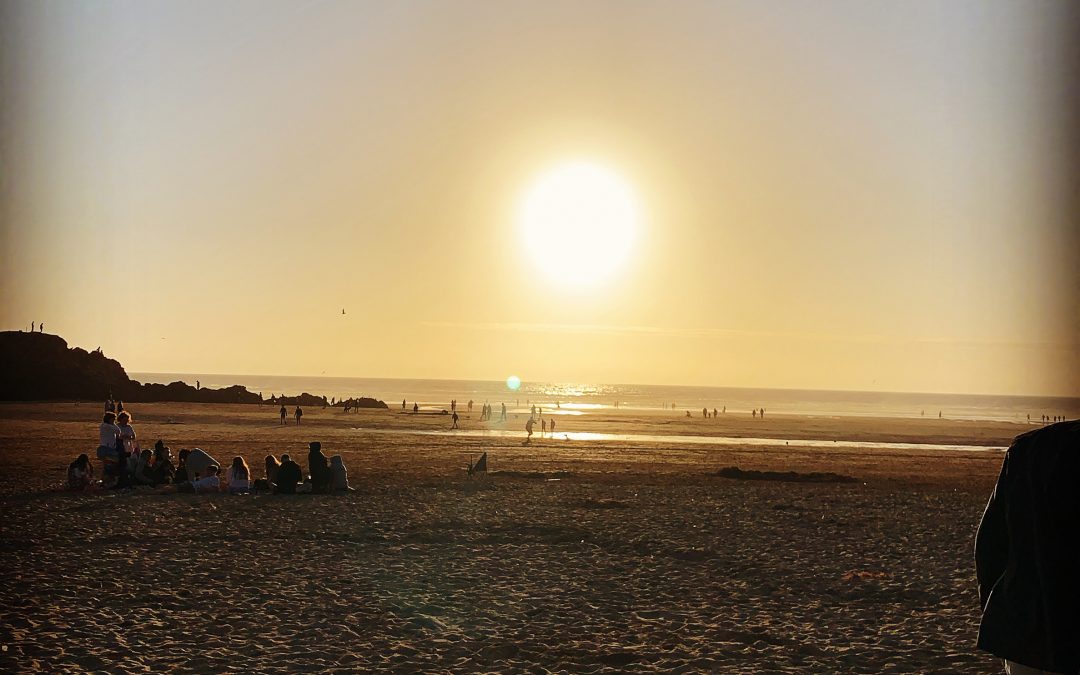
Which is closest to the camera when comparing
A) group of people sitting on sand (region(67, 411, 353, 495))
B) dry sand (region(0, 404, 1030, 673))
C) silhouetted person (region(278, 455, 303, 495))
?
dry sand (region(0, 404, 1030, 673))

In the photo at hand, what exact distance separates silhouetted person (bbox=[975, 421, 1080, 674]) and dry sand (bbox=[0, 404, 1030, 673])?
6613 mm

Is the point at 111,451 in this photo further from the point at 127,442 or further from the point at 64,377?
the point at 64,377

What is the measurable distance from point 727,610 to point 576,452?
30702 mm

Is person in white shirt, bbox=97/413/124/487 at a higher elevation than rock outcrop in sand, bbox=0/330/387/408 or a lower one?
lower

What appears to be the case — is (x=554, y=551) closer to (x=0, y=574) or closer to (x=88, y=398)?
(x=0, y=574)

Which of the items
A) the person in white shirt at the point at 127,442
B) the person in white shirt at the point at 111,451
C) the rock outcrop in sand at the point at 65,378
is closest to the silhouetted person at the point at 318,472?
the person in white shirt at the point at 127,442

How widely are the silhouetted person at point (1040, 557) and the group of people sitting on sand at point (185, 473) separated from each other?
67.7 ft

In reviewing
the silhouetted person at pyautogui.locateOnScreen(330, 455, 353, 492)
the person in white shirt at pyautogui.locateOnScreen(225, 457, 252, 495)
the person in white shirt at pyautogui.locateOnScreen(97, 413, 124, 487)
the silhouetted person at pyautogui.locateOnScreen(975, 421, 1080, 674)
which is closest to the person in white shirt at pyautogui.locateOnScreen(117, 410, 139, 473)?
the person in white shirt at pyautogui.locateOnScreen(97, 413, 124, 487)

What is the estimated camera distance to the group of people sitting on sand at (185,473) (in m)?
21.8

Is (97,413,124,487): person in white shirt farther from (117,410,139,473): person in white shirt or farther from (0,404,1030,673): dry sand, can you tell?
(0,404,1030,673): dry sand

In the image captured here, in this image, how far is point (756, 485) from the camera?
27.9m

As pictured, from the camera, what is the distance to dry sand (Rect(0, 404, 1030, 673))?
9359 millimetres

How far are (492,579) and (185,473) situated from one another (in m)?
13.0

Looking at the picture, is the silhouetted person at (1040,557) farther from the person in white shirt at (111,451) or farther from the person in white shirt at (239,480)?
the person in white shirt at (111,451)
